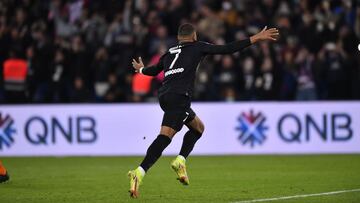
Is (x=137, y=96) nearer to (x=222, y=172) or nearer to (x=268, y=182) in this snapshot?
(x=222, y=172)

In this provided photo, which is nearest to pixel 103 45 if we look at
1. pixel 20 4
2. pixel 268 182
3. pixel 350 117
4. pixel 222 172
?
pixel 20 4

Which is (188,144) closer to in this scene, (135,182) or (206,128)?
(135,182)

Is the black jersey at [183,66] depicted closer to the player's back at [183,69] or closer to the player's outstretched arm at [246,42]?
the player's back at [183,69]

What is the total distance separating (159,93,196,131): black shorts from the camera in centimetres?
1126

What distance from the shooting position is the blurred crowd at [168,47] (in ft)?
69.2

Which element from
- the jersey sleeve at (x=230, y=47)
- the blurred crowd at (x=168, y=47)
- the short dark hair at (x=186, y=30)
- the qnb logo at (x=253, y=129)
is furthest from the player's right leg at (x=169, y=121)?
the blurred crowd at (x=168, y=47)

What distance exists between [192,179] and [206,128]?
19.9ft

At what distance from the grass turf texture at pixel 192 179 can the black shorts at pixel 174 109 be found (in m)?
0.93

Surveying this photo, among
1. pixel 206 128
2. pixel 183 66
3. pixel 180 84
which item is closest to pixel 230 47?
pixel 183 66

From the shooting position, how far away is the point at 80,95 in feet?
70.1

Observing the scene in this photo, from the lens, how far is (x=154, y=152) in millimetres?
10961

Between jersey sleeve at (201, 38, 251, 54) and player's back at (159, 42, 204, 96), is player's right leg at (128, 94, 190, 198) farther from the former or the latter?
jersey sleeve at (201, 38, 251, 54)

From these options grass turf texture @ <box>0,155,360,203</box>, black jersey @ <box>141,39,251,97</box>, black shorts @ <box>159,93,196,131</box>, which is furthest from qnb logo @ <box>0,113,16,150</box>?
black shorts @ <box>159,93,196,131</box>

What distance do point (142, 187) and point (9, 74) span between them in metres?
9.64
